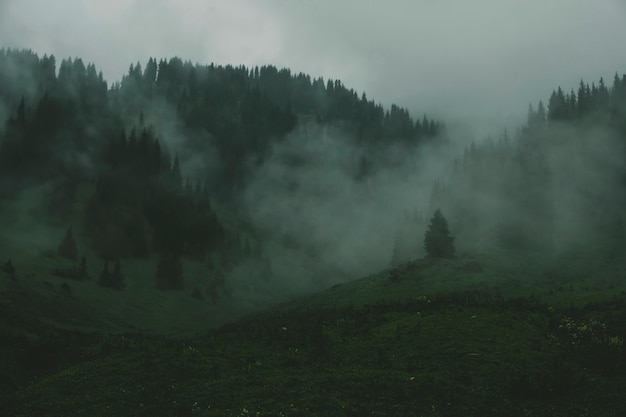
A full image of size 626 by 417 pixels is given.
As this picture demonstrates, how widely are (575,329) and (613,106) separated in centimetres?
16441

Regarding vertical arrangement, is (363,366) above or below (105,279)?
below

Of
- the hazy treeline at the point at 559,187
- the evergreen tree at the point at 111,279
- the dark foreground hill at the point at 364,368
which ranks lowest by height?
the dark foreground hill at the point at 364,368

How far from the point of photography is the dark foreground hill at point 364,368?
90.4 ft

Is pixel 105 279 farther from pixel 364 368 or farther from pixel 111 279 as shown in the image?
pixel 364 368

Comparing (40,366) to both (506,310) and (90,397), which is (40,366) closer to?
(90,397)

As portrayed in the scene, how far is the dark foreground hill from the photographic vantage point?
90.4ft

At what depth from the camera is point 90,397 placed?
3019 centimetres

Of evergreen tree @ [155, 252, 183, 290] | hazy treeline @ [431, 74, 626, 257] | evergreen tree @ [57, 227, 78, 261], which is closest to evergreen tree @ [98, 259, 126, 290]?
evergreen tree @ [155, 252, 183, 290]

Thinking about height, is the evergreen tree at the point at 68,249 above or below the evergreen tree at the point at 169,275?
above

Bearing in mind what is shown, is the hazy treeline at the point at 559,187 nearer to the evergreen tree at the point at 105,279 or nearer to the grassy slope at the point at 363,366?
the grassy slope at the point at 363,366

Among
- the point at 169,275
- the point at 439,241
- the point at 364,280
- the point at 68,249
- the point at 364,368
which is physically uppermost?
the point at 68,249

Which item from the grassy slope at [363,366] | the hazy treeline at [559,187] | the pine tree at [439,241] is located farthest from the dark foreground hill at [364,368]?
the hazy treeline at [559,187]

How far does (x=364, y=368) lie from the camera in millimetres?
34688

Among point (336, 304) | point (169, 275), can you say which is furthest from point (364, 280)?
point (169, 275)
